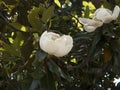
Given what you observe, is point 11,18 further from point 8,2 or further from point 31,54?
point 31,54

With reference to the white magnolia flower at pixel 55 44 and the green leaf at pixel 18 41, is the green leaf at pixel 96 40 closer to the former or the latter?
the white magnolia flower at pixel 55 44

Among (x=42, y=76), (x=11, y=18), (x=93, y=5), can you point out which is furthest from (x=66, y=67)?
(x=11, y=18)

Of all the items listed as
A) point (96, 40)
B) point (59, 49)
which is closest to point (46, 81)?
point (59, 49)

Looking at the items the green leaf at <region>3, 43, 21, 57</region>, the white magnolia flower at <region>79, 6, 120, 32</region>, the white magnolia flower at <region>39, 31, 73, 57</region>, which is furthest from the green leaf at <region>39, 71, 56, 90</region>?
the white magnolia flower at <region>79, 6, 120, 32</region>

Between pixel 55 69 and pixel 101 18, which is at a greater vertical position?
pixel 101 18

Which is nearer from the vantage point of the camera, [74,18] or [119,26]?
[119,26]

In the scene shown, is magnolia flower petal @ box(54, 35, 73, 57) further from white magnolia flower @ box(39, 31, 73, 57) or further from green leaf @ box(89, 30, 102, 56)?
green leaf @ box(89, 30, 102, 56)

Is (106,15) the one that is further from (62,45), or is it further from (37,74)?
(37,74)
